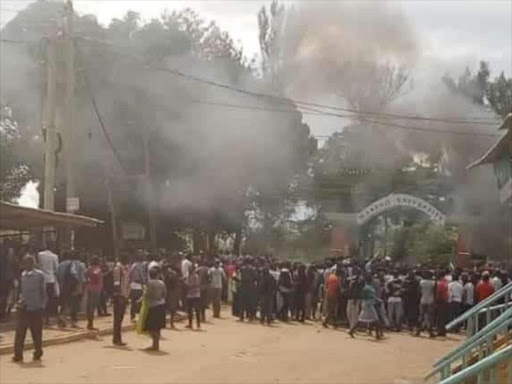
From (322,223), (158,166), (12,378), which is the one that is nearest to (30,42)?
(158,166)

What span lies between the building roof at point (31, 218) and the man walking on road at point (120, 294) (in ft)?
3.72

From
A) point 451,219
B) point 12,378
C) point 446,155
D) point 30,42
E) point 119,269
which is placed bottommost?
point 12,378

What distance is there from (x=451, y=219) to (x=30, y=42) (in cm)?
1567

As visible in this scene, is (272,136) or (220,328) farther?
(272,136)

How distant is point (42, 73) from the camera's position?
31812mm

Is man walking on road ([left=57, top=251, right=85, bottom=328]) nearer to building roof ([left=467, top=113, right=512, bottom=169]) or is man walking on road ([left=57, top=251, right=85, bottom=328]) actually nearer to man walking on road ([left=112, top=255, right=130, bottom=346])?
man walking on road ([left=112, top=255, right=130, bottom=346])

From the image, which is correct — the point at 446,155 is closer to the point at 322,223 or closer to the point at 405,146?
the point at 405,146

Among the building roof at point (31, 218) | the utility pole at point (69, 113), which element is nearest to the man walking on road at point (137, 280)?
the building roof at point (31, 218)

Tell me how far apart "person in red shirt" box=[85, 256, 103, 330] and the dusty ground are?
758 mm

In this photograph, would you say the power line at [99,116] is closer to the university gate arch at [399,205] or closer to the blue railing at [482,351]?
the university gate arch at [399,205]

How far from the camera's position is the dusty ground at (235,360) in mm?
12391

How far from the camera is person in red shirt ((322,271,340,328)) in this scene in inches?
840

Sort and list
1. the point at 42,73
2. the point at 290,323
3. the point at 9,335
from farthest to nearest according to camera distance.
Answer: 1. the point at 42,73
2. the point at 290,323
3. the point at 9,335

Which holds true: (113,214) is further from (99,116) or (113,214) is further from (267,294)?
(267,294)
